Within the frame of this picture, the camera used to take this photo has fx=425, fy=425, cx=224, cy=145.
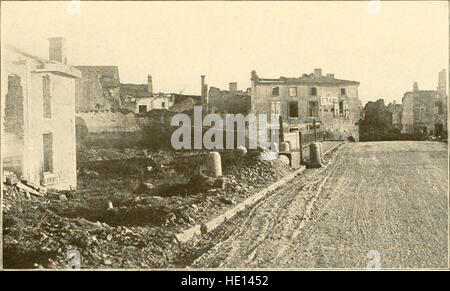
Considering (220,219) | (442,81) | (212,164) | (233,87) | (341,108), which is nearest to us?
(442,81)

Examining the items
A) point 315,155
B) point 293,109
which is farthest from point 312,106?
point 315,155

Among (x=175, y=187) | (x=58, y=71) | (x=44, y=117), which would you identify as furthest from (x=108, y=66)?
(x=175, y=187)

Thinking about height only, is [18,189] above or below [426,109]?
below

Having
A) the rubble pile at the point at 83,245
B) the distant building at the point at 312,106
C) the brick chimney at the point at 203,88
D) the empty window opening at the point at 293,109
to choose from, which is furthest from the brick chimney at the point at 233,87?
the empty window opening at the point at 293,109

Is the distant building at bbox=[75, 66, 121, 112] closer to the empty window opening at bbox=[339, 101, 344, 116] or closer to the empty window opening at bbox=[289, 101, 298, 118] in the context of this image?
the empty window opening at bbox=[339, 101, 344, 116]

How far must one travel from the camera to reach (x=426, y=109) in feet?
48.8

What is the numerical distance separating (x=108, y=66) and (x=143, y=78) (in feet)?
2.74

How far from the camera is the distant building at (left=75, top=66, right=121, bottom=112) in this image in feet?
33.5

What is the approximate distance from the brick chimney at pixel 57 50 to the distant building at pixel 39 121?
1.0 inches

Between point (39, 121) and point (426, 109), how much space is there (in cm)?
1246

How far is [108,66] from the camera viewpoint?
32.1ft

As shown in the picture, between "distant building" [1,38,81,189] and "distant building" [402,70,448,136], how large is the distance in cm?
838

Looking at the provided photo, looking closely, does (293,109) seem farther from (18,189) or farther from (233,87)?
(18,189)

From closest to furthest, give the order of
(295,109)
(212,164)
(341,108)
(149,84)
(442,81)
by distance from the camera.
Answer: (442,81)
(149,84)
(212,164)
(341,108)
(295,109)
